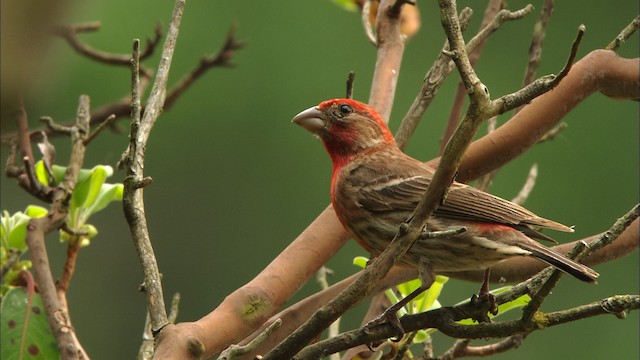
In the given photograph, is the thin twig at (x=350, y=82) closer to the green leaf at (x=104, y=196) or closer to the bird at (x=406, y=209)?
the bird at (x=406, y=209)

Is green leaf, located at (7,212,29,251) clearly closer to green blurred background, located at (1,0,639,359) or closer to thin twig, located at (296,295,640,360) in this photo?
thin twig, located at (296,295,640,360)

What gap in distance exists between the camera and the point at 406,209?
379cm

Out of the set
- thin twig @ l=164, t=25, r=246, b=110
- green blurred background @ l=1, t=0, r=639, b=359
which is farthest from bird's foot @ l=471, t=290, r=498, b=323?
green blurred background @ l=1, t=0, r=639, b=359

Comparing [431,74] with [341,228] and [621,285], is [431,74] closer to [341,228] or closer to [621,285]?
[341,228]

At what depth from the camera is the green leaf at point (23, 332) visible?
3.34m

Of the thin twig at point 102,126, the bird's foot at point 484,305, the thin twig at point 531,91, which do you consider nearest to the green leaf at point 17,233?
the thin twig at point 102,126

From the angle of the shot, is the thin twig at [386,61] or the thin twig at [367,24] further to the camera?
the thin twig at [367,24]

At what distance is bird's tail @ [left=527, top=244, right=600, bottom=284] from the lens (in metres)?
2.87

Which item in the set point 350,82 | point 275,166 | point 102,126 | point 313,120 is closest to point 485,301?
point 350,82

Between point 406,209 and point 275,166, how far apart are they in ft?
25.7

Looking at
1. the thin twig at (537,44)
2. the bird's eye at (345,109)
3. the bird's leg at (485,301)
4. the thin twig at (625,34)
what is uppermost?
the thin twig at (537,44)

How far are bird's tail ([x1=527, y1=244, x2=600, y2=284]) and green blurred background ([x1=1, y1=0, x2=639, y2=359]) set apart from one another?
24.2 feet

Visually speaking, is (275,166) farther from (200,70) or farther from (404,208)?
(404,208)

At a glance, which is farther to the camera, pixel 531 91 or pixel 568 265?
pixel 568 265
